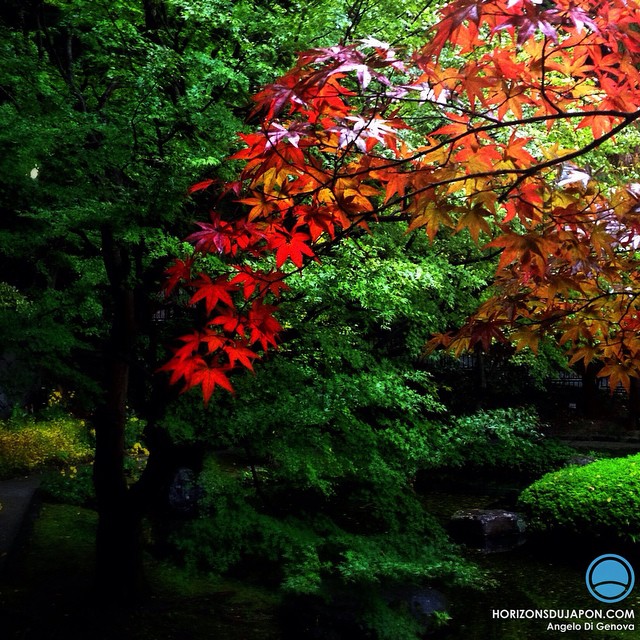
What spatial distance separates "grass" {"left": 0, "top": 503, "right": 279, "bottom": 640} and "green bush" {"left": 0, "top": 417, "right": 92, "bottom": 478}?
4.78 meters

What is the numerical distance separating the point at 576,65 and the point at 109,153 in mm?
2726

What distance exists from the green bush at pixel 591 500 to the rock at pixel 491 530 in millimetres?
312

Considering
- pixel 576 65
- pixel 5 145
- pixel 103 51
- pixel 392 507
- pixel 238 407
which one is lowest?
pixel 392 507

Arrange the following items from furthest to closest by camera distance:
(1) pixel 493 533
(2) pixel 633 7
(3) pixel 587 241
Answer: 1. (1) pixel 493 533
2. (3) pixel 587 241
3. (2) pixel 633 7

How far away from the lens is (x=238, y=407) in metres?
4.72

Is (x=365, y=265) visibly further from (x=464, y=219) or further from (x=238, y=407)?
(x=464, y=219)

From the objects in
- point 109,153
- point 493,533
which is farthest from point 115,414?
point 493,533

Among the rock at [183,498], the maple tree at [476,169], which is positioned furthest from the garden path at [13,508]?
the maple tree at [476,169]

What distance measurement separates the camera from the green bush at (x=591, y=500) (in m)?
7.88

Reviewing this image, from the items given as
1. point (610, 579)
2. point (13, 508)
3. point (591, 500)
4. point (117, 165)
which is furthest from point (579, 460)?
point (117, 165)

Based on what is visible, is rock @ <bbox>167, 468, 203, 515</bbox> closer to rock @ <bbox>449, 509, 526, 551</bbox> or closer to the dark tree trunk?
the dark tree trunk

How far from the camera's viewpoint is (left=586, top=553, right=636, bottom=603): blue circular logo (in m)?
6.82

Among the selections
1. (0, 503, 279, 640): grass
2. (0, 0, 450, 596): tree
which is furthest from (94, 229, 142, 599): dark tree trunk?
(0, 503, 279, 640): grass

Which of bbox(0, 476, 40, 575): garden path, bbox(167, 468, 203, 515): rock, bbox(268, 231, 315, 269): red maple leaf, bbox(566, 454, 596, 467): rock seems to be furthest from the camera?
bbox(566, 454, 596, 467): rock
